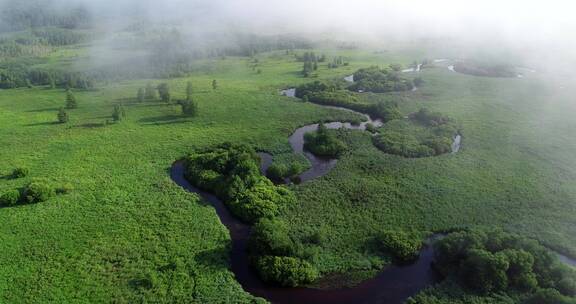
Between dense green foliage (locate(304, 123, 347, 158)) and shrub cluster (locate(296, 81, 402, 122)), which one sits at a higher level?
shrub cluster (locate(296, 81, 402, 122))

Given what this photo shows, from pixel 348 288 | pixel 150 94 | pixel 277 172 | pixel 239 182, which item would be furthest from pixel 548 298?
pixel 150 94

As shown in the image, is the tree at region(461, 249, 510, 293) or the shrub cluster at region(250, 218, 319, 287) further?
the shrub cluster at region(250, 218, 319, 287)

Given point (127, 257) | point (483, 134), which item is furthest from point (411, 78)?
point (127, 257)

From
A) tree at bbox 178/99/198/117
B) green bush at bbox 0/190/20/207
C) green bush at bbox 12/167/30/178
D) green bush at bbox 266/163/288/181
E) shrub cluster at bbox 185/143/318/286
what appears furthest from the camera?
tree at bbox 178/99/198/117

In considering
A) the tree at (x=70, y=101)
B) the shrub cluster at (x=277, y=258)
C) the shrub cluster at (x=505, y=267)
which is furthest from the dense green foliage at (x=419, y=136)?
the tree at (x=70, y=101)

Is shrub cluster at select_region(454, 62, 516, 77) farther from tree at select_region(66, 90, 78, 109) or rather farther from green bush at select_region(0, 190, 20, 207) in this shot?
green bush at select_region(0, 190, 20, 207)

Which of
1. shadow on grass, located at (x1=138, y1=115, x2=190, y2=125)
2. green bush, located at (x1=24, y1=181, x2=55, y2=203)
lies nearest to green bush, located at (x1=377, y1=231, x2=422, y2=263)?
green bush, located at (x1=24, y1=181, x2=55, y2=203)
